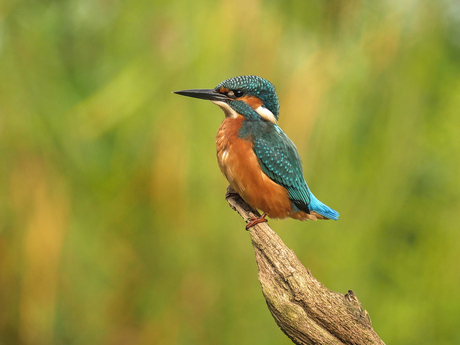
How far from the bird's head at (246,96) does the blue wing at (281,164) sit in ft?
0.27

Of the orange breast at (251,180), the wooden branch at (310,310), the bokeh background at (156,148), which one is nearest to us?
the wooden branch at (310,310)

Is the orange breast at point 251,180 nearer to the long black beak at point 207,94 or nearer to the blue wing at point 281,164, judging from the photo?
the blue wing at point 281,164

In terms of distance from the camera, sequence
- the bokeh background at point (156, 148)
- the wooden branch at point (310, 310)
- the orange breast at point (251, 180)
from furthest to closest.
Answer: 1. the bokeh background at point (156, 148)
2. the orange breast at point (251, 180)
3. the wooden branch at point (310, 310)

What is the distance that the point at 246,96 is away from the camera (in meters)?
1.71

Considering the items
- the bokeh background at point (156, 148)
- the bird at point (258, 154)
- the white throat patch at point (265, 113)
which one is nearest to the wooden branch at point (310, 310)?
the bird at point (258, 154)

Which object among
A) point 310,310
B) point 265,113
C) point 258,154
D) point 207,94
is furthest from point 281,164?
point 310,310

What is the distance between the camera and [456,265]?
244 cm

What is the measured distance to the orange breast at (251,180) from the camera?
1646mm

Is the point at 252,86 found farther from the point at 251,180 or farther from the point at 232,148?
the point at 251,180

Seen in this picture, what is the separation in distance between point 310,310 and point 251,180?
56 cm

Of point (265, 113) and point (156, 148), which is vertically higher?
point (265, 113)

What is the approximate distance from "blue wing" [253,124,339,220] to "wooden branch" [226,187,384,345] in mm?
428

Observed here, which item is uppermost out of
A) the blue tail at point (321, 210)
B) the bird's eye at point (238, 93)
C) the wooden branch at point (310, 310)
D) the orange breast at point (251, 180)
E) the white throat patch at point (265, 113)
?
the white throat patch at point (265, 113)

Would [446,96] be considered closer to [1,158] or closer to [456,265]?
[456,265]
